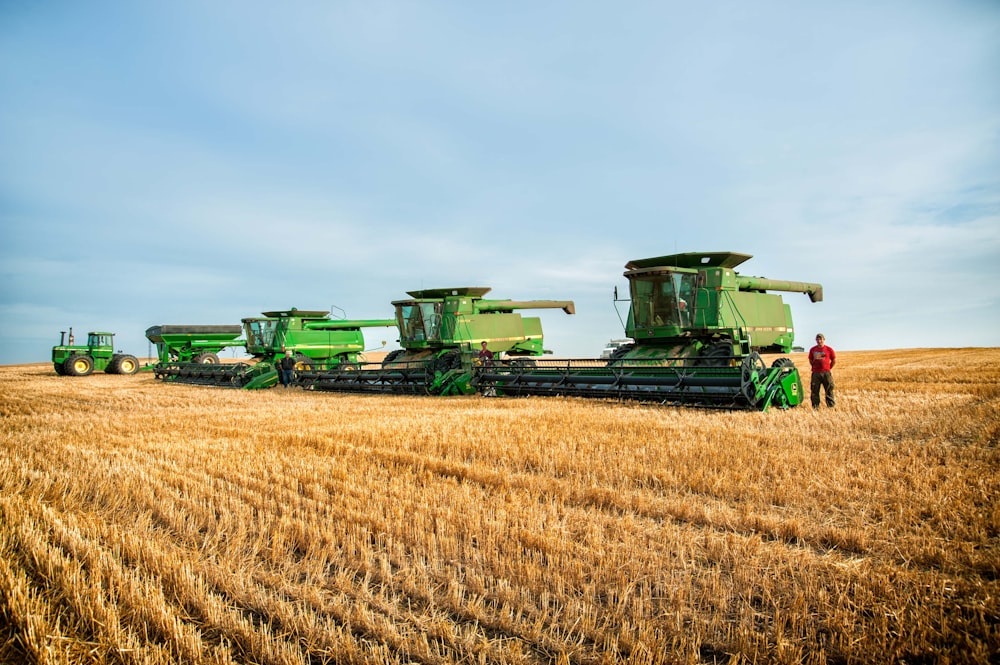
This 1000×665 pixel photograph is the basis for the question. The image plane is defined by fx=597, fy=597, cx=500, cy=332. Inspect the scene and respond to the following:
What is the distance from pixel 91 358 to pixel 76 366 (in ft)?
3.28

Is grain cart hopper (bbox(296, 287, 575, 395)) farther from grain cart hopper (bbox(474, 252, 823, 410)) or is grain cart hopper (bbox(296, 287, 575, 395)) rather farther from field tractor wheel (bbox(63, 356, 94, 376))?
field tractor wheel (bbox(63, 356, 94, 376))

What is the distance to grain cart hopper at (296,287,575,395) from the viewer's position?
1396 centimetres

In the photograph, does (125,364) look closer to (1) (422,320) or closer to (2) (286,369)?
(2) (286,369)

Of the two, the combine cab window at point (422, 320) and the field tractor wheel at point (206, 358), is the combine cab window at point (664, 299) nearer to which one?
the combine cab window at point (422, 320)

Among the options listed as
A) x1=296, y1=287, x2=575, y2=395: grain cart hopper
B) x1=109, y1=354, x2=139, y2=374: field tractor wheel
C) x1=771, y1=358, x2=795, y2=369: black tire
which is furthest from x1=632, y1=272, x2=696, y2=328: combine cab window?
x1=109, y1=354, x2=139, y2=374: field tractor wheel

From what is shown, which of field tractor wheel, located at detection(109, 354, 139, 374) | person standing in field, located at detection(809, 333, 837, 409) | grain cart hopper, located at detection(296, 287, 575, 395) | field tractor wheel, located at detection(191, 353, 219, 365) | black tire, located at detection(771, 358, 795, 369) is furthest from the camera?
field tractor wheel, located at detection(109, 354, 139, 374)

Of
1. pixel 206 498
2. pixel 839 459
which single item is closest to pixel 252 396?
pixel 206 498

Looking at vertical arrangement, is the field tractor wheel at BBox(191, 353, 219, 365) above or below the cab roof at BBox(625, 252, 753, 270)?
below

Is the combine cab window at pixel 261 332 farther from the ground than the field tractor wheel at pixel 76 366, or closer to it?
farther from the ground

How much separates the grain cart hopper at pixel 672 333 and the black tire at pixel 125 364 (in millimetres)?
20847

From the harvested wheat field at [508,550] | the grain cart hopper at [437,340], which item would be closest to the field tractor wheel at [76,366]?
the grain cart hopper at [437,340]

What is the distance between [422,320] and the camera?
632 inches

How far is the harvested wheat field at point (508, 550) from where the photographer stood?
214 cm

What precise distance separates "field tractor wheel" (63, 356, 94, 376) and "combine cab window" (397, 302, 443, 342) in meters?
17.7
